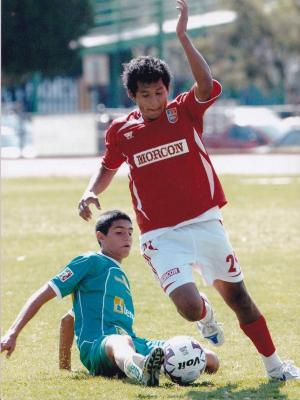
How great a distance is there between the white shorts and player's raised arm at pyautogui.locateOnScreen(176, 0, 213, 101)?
2.57 feet

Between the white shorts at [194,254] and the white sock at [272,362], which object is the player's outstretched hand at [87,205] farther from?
the white sock at [272,362]

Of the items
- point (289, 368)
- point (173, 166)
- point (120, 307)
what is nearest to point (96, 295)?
point (120, 307)

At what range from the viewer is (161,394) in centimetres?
668

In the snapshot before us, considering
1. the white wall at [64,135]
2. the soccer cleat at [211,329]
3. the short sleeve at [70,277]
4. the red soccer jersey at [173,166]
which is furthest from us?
the white wall at [64,135]

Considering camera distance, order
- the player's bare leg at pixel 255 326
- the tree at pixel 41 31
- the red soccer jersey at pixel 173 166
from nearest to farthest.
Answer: the red soccer jersey at pixel 173 166 → the player's bare leg at pixel 255 326 → the tree at pixel 41 31

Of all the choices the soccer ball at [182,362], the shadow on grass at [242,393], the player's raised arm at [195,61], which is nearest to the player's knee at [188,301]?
the soccer ball at [182,362]

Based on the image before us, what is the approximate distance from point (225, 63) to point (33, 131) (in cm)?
3291

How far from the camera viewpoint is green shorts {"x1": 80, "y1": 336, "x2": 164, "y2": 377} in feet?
23.6

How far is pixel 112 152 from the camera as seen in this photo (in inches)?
292

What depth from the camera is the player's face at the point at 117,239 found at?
24.7ft

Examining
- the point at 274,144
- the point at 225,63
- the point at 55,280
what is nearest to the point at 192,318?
the point at 55,280

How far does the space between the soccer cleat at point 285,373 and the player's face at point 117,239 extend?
1.19 m

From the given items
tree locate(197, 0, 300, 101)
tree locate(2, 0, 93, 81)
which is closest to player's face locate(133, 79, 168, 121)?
tree locate(2, 0, 93, 81)

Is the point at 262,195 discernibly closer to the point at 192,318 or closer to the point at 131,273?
the point at 131,273
